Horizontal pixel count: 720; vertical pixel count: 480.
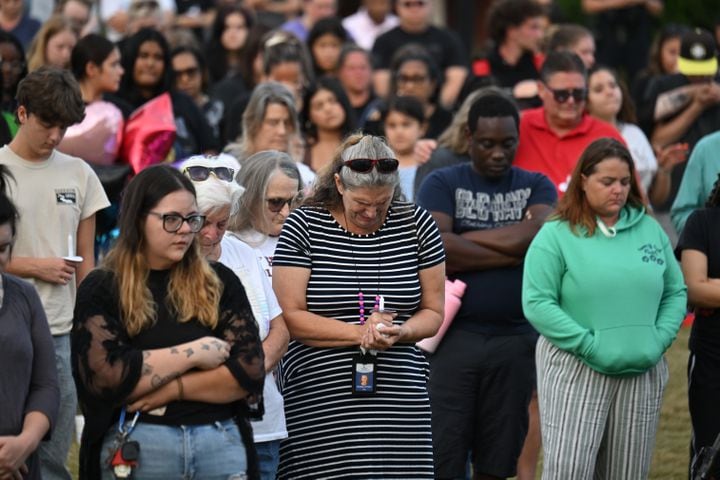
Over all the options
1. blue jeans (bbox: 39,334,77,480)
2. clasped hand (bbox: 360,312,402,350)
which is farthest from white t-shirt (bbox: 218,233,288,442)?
blue jeans (bbox: 39,334,77,480)

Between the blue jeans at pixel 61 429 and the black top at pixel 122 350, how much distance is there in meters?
1.51

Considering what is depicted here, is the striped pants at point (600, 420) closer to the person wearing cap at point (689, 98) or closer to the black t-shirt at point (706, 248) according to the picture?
the black t-shirt at point (706, 248)

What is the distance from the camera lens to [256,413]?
17.9 feet

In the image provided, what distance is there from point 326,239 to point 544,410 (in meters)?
1.67

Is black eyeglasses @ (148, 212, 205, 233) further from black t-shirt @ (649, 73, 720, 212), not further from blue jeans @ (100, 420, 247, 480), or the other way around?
black t-shirt @ (649, 73, 720, 212)

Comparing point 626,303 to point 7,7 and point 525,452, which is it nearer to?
point 525,452

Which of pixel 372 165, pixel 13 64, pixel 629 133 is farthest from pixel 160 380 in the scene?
pixel 629 133

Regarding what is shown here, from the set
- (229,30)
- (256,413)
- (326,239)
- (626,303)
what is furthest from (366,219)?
(229,30)

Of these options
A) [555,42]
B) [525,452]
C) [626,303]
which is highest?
[555,42]

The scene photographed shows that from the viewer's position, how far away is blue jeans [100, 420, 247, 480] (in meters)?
5.04

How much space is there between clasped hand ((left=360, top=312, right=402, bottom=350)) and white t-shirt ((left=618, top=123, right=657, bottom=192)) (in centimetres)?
426

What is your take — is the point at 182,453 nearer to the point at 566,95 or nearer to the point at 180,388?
the point at 180,388

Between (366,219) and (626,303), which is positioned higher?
(366,219)

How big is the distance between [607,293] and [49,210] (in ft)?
8.88
